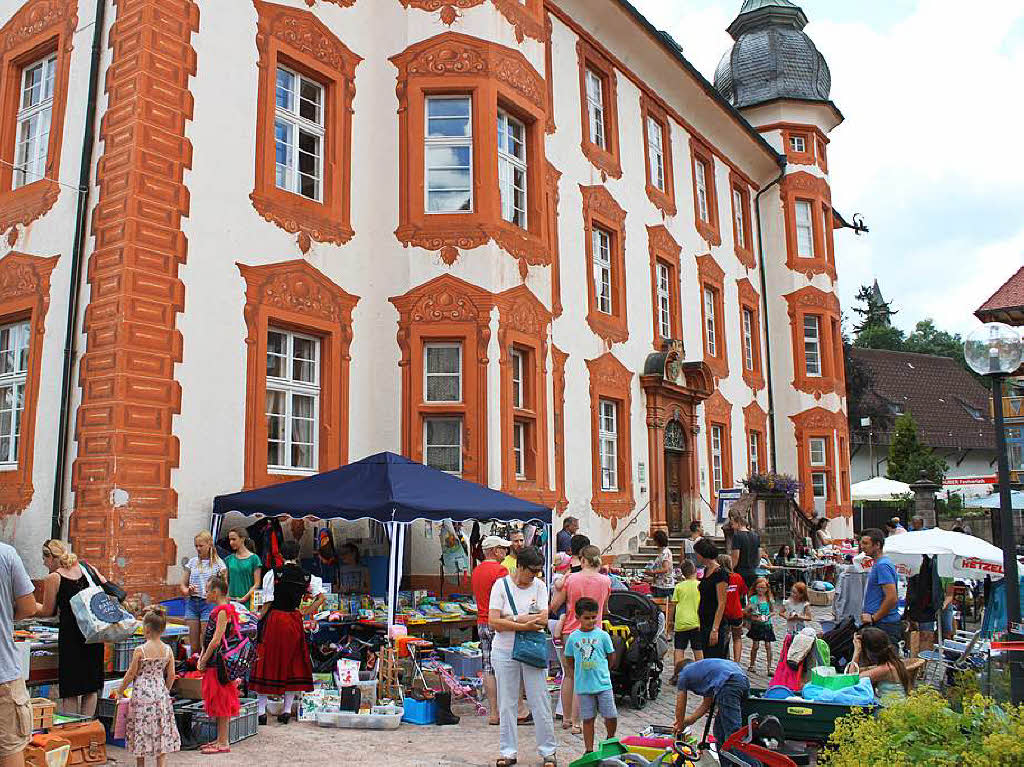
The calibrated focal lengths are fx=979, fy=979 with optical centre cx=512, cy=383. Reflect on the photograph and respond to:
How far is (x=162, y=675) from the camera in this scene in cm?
746

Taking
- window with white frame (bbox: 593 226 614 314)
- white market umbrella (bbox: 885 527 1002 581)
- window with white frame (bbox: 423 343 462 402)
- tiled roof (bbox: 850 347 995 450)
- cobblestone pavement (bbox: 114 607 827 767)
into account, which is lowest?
cobblestone pavement (bbox: 114 607 827 767)

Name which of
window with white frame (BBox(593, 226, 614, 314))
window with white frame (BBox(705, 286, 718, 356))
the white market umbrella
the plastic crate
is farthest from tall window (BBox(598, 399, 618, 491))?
the plastic crate

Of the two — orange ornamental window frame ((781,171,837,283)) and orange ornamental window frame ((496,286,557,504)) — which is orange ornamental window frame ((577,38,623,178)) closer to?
orange ornamental window frame ((496,286,557,504))

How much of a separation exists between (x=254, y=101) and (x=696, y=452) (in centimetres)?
1383

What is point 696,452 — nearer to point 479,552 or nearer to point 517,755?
point 479,552

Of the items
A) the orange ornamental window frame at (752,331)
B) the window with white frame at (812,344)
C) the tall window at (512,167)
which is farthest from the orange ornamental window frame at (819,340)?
the tall window at (512,167)

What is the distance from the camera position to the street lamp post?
712 cm

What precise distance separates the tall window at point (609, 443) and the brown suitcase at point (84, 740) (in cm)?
1277

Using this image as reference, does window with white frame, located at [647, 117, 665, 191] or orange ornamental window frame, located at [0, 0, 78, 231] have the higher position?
window with white frame, located at [647, 117, 665, 191]

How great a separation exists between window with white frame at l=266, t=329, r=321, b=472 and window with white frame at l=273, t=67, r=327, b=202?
218cm

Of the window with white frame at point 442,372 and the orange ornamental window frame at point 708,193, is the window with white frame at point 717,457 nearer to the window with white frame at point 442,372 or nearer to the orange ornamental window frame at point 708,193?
the orange ornamental window frame at point 708,193

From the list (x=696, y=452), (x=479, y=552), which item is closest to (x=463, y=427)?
(x=479, y=552)

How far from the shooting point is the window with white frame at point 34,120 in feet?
42.9

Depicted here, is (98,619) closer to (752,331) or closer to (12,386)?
(12,386)
